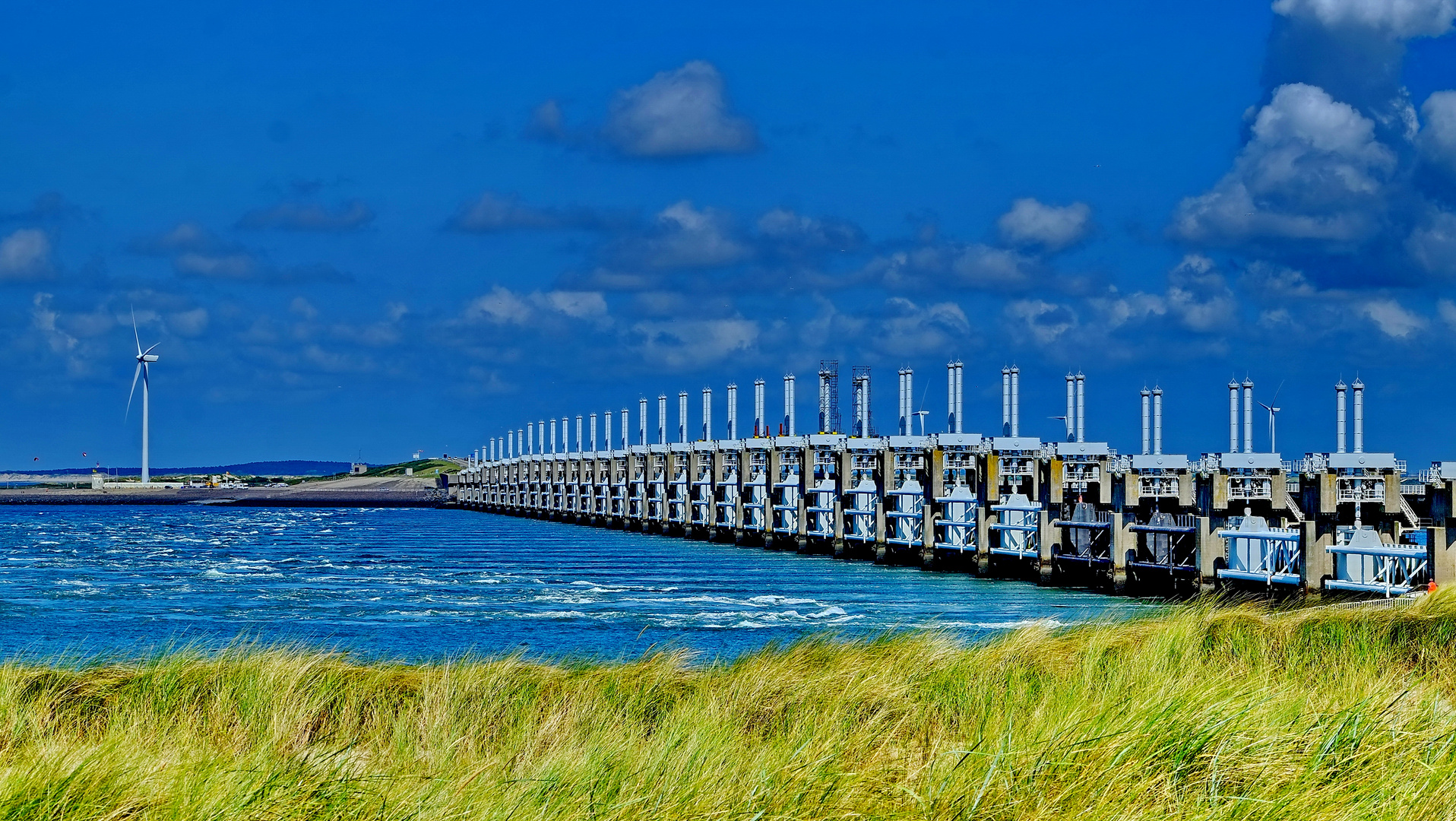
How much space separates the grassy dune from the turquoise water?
246 centimetres

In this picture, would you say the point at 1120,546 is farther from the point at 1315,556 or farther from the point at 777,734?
the point at 777,734

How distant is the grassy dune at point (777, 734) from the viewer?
950cm

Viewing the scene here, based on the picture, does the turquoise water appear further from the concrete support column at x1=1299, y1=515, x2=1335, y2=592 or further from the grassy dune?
the concrete support column at x1=1299, y1=515, x2=1335, y2=592

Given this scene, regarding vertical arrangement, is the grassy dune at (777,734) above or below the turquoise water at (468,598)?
above

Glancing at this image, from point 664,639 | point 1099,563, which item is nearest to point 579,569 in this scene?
point 1099,563

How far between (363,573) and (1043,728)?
52.3 metres

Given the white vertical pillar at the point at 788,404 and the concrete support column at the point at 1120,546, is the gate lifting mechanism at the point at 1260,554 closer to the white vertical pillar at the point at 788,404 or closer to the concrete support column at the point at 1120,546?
the concrete support column at the point at 1120,546

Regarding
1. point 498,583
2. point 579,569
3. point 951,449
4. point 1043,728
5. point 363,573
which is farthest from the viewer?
point 951,449

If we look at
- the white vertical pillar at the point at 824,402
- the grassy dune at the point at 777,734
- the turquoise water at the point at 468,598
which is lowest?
the turquoise water at the point at 468,598

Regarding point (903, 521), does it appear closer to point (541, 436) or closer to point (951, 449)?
point (951, 449)

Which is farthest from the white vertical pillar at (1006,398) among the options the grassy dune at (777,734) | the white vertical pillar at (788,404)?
the grassy dune at (777,734)

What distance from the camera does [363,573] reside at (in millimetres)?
60906

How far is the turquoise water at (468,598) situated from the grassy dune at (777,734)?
8.06ft

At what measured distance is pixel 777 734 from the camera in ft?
42.0
